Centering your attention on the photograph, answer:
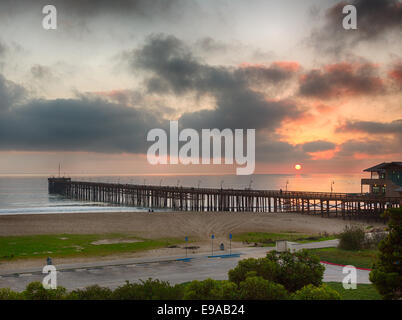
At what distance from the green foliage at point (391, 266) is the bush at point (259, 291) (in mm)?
5193

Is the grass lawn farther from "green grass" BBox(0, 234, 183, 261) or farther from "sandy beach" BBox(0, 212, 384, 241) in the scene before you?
"green grass" BBox(0, 234, 183, 261)

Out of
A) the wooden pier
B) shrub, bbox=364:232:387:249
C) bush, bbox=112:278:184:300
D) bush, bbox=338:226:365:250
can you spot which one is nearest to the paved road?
bush, bbox=338:226:365:250

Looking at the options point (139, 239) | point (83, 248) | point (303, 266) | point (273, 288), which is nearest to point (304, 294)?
point (273, 288)

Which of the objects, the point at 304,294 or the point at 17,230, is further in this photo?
the point at 17,230

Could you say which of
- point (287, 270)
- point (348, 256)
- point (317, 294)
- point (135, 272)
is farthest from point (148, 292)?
point (348, 256)

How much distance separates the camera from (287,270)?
14258 mm

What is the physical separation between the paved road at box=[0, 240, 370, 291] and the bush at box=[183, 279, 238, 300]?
10.2 metres

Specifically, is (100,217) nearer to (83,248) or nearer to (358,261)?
(83,248)

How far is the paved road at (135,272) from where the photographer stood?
2116 centimetres

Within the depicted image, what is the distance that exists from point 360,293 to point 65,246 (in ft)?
88.3

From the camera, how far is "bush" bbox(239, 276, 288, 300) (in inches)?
417
